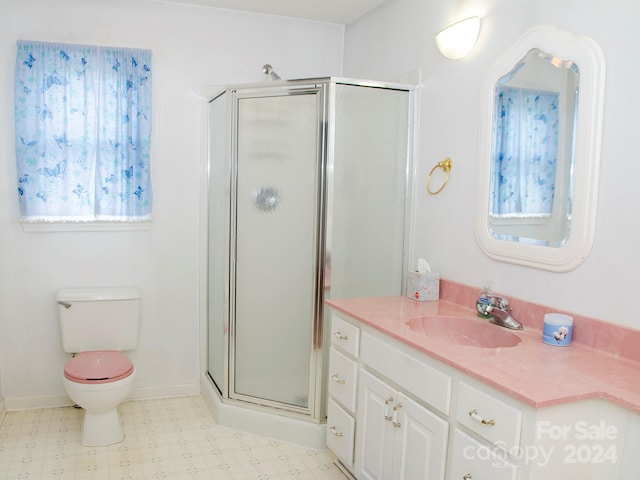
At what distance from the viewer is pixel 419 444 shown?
1833mm

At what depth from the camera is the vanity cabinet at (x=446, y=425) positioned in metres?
1.42

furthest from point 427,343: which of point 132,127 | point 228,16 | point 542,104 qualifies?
point 228,16

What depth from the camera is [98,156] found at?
3088 mm

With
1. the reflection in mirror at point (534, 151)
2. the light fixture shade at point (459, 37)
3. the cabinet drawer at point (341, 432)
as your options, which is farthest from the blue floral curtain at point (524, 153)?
the cabinet drawer at point (341, 432)

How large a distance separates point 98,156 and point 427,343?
88.4 inches

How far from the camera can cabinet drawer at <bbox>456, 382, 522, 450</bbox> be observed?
4.70ft

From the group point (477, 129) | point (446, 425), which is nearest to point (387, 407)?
point (446, 425)

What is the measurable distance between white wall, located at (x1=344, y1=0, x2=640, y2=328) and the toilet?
170 centimetres

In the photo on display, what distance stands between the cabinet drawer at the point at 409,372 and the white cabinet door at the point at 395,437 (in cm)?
5

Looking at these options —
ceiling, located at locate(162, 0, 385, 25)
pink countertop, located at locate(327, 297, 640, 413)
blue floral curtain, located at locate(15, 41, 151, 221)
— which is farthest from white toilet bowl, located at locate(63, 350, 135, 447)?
→ ceiling, located at locate(162, 0, 385, 25)

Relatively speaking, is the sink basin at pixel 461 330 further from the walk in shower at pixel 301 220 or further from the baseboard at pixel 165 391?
the baseboard at pixel 165 391

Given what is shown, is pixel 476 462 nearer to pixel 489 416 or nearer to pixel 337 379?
pixel 489 416

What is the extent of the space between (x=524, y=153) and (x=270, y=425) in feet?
6.26

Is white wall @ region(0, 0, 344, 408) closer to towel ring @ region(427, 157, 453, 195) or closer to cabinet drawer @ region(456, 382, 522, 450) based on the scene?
towel ring @ region(427, 157, 453, 195)
